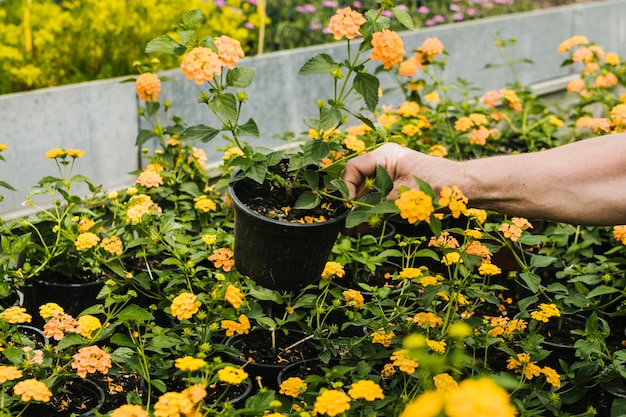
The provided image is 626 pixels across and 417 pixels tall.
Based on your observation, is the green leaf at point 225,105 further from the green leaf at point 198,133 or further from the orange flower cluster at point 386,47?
the orange flower cluster at point 386,47

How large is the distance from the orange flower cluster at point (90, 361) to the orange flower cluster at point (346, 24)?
85cm

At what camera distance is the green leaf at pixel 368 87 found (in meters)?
1.76

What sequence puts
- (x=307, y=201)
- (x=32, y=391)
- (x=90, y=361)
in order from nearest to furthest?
(x=32, y=391) → (x=90, y=361) → (x=307, y=201)

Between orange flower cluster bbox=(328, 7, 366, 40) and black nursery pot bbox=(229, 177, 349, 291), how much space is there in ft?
1.31

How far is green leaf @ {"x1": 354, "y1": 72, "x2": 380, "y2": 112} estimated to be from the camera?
5.77 feet

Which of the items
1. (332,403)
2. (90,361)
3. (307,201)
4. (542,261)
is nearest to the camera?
(332,403)

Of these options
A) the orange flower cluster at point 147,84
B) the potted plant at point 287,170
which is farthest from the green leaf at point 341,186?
the orange flower cluster at point 147,84

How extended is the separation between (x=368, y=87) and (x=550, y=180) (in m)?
0.44

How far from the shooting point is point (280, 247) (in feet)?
5.75

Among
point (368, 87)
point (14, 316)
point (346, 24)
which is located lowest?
point (14, 316)

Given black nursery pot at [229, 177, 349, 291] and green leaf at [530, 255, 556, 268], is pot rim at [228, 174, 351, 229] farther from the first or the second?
green leaf at [530, 255, 556, 268]

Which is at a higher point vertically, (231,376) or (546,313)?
(231,376)

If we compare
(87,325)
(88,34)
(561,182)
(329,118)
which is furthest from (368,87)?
(88,34)

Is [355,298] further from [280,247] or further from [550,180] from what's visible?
[550,180]
